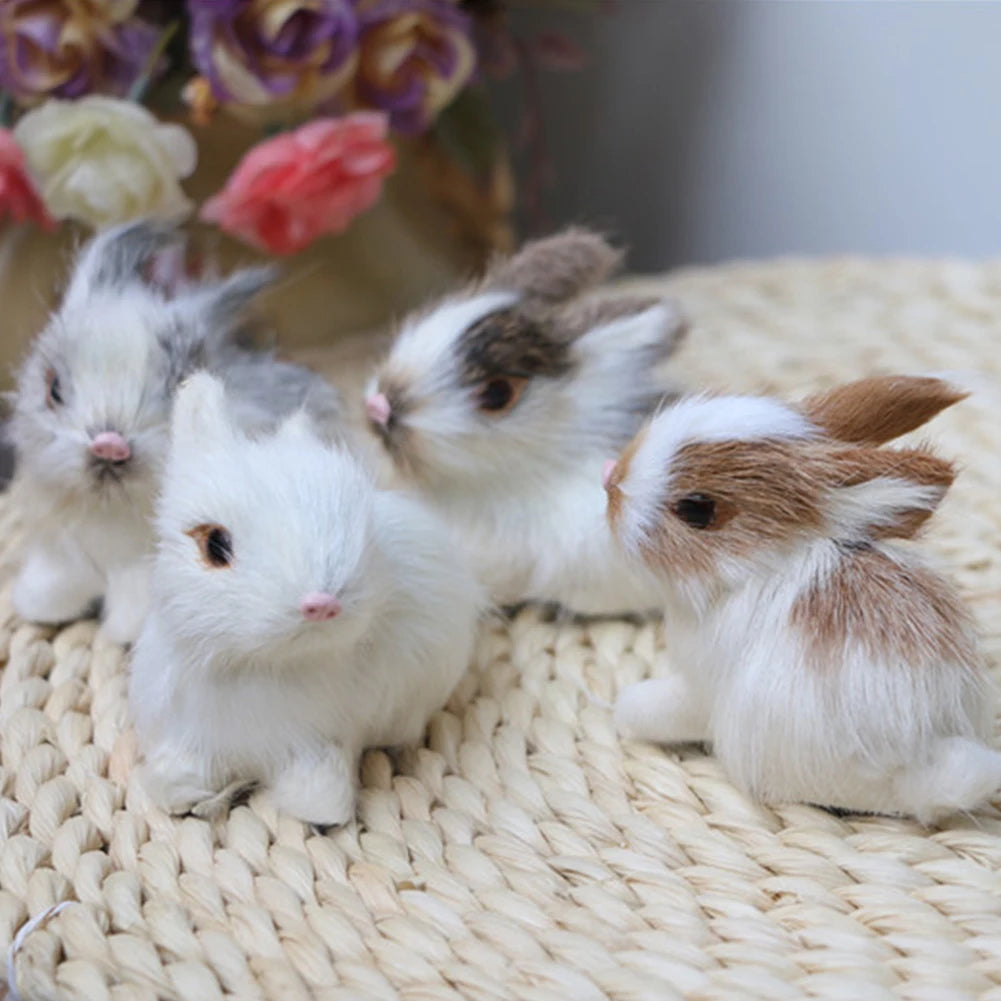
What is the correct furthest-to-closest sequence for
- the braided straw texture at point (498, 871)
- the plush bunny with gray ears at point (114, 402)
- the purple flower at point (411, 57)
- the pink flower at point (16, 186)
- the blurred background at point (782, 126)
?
the blurred background at point (782, 126), the purple flower at point (411, 57), the pink flower at point (16, 186), the plush bunny with gray ears at point (114, 402), the braided straw texture at point (498, 871)

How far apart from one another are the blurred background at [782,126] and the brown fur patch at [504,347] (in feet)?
2.93

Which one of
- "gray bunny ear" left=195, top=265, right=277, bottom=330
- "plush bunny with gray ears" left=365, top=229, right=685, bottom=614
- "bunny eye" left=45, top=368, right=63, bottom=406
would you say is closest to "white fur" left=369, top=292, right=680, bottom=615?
"plush bunny with gray ears" left=365, top=229, right=685, bottom=614

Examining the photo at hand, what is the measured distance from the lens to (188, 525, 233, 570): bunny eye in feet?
2.37

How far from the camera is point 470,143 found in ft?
4.99

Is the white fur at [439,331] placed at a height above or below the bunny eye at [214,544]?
above

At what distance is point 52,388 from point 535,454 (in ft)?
1.07

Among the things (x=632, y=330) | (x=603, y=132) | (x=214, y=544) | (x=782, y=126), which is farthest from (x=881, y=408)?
(x=603, y=132)

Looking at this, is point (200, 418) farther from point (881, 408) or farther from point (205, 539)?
point (881, 408)

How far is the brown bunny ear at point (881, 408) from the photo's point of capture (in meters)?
0.73

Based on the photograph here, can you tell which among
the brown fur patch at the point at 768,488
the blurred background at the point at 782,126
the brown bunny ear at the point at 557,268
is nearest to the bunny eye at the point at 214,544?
the brown fur patch at the point at 768,488

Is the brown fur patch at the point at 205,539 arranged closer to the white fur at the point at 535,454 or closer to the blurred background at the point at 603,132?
the white fur at the point at 535,454

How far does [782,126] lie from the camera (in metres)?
1.75

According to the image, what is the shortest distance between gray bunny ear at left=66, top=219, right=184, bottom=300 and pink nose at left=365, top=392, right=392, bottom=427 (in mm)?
180

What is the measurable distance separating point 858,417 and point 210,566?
1.17 feet
